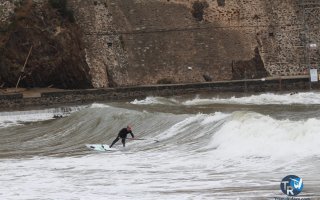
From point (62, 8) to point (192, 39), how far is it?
9088 millimetres

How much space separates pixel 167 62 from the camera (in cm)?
4609

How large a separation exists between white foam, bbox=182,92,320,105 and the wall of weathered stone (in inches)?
214

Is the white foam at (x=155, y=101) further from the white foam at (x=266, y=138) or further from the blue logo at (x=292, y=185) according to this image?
the blue logo at (x=292, y=185)

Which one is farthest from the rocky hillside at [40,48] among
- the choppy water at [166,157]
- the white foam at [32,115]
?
the choppy water at [166,157]

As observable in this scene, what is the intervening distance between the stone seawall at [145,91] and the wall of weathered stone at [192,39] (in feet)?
9.49

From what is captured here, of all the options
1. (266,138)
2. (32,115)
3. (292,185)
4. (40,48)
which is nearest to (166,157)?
(266,138)

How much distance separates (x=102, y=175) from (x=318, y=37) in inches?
1336

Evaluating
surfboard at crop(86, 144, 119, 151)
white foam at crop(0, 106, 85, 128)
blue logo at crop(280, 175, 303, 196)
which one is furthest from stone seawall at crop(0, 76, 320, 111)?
blue logo at crop(280, 175, 303, 196)

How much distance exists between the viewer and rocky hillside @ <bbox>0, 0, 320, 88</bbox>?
42.8 meters

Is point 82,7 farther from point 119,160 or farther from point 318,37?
point 119,160

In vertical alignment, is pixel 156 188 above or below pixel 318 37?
below

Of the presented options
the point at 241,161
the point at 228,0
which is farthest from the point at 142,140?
the point at 228,0

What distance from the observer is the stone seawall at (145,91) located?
1559 inches

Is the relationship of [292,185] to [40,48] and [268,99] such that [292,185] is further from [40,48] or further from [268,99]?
[40,48]
